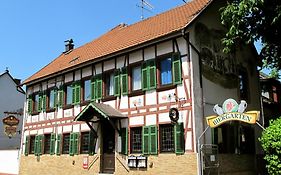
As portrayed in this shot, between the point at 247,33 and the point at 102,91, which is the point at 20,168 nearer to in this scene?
the point at 102,91

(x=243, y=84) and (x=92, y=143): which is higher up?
(x=243, y=84)

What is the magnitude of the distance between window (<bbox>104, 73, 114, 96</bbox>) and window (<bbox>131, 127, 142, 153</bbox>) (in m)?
2.69

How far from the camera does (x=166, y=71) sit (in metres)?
16.0

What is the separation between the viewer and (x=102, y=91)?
18609 millimetres

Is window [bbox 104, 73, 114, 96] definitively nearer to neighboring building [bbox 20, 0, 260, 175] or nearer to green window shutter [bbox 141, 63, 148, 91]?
neighboring building [bbox 20, 0, 260, 175]

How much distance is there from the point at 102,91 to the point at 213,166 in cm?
712

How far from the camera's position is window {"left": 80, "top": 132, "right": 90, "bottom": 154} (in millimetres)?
19031

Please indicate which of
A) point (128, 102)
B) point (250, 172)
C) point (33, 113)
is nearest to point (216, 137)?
point (250, 172)

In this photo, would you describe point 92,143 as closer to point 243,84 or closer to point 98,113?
point 98,113

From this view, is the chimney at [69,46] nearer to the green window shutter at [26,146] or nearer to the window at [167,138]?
the green window shutter at [26,146]

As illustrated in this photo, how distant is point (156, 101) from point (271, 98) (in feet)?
40.9

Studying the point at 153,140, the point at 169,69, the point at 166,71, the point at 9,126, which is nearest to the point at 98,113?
the point at 153,140

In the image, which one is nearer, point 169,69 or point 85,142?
point 169,69

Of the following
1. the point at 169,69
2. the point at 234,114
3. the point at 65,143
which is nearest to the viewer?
the point at 234,114
